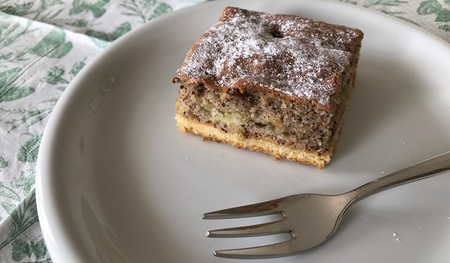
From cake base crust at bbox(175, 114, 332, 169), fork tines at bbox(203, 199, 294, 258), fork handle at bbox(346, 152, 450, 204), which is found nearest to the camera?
fork tines at bbox(203, 199, 294, 258)

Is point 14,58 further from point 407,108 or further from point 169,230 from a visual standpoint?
point 407,108

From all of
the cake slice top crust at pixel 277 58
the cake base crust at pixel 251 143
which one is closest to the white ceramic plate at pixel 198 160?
the cake base crust at pixel 251 143

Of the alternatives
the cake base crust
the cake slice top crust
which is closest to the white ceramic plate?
the cake base crust

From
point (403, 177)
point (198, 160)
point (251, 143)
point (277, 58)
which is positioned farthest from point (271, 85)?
point (403, 177)

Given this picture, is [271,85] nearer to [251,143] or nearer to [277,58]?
[277,58]

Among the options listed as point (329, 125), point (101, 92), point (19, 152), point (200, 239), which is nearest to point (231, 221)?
point (200, 239)

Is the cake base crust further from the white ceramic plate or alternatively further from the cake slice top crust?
the cake slice top crust
